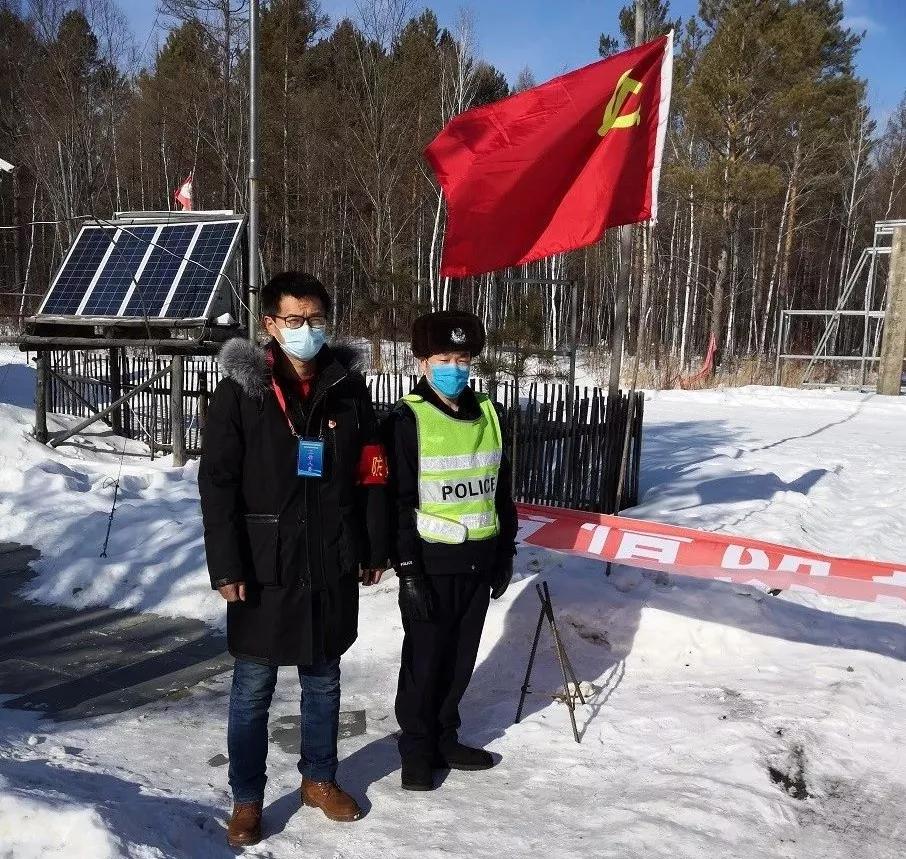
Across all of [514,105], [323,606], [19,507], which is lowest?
[19,507]

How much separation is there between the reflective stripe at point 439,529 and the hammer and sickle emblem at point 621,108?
3132 millimetres

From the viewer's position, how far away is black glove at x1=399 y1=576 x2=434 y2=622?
A: 349cm

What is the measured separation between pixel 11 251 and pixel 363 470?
141 ft

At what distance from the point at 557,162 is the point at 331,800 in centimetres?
403

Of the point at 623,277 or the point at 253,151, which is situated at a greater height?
the point at 253,151

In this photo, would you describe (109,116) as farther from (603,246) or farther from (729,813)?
(729,813)

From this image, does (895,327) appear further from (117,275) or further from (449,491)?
(449,491)

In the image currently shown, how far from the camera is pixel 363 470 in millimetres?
3281

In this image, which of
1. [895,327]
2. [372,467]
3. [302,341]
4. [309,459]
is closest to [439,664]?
[372,467]

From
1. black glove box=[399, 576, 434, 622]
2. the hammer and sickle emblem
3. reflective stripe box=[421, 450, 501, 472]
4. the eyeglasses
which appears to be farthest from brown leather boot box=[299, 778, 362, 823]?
the hammer and sickle emblem

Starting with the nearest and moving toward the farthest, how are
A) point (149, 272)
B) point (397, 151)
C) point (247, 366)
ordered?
point (247, 366)
point (149, 272)
point (397, 151)

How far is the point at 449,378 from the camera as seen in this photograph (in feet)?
11.8

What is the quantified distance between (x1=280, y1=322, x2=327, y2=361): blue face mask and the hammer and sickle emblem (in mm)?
3125


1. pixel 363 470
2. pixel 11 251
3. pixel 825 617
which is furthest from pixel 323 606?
pixel 11 251
